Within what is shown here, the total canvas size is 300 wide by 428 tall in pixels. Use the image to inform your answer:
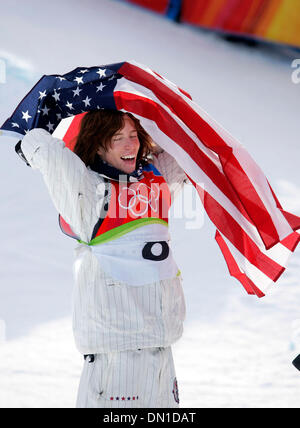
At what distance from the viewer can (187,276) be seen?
385 cm

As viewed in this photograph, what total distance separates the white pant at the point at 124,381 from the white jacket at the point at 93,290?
35 millimetres

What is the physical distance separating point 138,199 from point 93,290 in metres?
0.29

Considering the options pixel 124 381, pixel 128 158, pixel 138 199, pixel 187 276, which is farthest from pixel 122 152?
pixel 187 276

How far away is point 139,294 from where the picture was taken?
2.17m

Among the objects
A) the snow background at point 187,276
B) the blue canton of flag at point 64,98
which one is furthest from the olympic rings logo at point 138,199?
the snow background at point 187,276

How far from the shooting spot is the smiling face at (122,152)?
2250 mm

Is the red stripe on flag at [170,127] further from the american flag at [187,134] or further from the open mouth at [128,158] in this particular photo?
the open mouth at [128,158]

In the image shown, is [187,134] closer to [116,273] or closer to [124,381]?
[116,273]

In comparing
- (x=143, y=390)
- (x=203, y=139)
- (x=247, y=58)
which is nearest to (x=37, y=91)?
Answer: (x=203, y=139)

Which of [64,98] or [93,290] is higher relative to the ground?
[64,98]

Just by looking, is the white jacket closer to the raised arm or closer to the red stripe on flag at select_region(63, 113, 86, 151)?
the raised arm

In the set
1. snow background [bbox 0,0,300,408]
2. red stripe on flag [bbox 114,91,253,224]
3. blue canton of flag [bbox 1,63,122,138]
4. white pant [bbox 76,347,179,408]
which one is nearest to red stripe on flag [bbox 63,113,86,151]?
blue canton of flag [bbox 1,63,122,138]

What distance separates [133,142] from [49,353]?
4.30 ft

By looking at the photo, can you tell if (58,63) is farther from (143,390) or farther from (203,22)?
(143,390)
